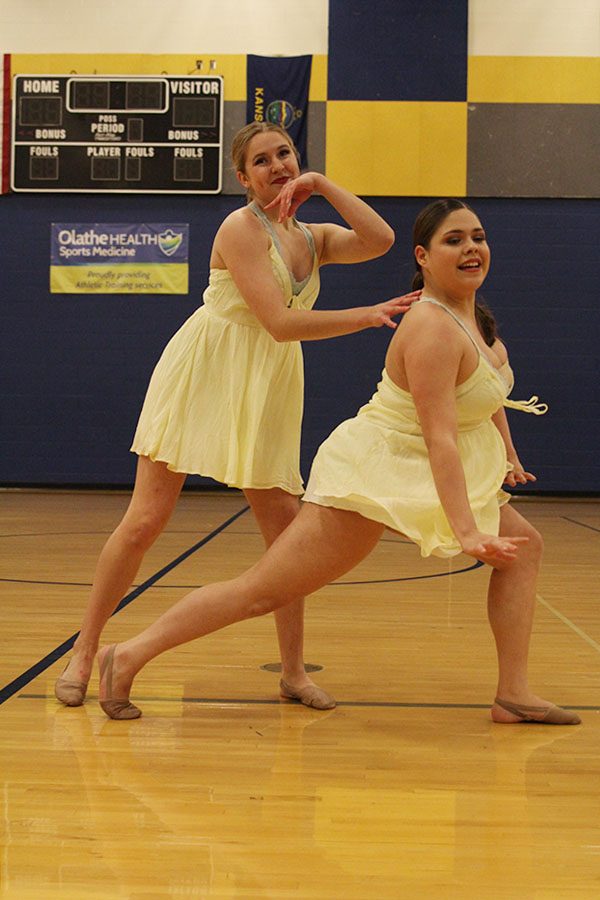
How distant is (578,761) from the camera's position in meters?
2.76

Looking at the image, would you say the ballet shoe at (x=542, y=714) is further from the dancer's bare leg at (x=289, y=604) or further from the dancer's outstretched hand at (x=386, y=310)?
the dancer's outstretched hand at (x=386, y=310)

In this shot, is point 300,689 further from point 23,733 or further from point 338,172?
point 338,172

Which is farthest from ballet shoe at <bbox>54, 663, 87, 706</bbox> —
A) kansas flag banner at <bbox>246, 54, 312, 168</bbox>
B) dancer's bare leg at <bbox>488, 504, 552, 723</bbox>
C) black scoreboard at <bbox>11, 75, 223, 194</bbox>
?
kansas flag banner at <bbox>246, 54, 312, 168</bbox>

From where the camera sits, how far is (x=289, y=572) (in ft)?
9.47

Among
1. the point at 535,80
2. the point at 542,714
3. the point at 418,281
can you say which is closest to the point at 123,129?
the point at 535,80

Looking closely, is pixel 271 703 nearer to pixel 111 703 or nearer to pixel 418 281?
pixel 111 703

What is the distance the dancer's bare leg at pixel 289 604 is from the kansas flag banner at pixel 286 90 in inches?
327

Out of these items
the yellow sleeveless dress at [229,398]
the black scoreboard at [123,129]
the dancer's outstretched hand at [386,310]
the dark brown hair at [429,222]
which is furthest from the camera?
the black scoreboard at [123,129]

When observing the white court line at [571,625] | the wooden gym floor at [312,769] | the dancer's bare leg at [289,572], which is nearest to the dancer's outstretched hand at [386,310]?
the dancer's bare leg at [289,572]

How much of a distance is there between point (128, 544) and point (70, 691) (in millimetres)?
451

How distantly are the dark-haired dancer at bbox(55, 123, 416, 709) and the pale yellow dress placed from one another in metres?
0.28

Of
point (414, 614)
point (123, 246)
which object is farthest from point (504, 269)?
point (414, 614)

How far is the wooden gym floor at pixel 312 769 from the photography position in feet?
6.62

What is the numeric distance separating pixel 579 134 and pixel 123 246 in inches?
182
